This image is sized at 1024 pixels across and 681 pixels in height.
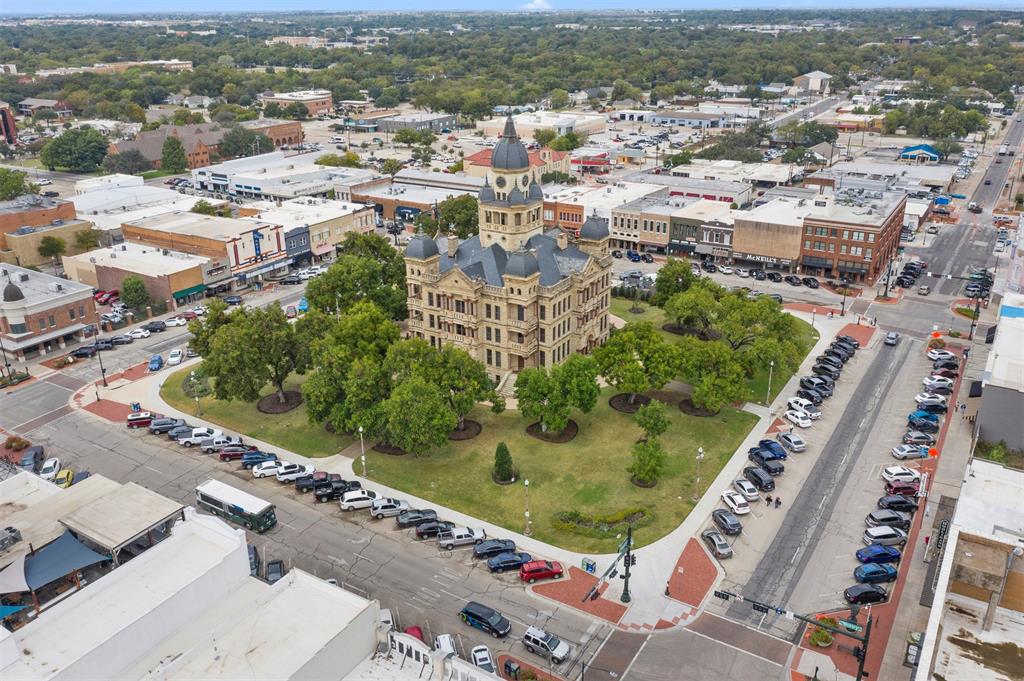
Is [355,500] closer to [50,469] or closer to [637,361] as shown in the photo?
[50,469]

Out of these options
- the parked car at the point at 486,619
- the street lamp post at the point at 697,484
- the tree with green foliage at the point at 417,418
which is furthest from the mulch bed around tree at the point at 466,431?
the parked car at the point at 486,619

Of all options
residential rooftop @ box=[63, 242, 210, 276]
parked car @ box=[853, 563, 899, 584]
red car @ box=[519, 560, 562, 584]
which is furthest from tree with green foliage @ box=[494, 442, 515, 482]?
residential rooftop @ box=[63, 242, 210, 276]

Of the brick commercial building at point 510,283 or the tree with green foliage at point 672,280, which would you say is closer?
the brick commercial building at point 510,283

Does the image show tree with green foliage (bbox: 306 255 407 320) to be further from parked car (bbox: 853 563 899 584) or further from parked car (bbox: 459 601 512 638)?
parked car (bbox: 853 563 899 584)

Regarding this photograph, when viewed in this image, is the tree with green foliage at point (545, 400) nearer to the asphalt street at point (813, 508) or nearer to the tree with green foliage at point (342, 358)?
the tree with green foliage at point (342, 358)

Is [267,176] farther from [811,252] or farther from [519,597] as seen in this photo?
[519,597]

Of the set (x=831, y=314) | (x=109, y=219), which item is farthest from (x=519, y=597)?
(x=109, y=219)
